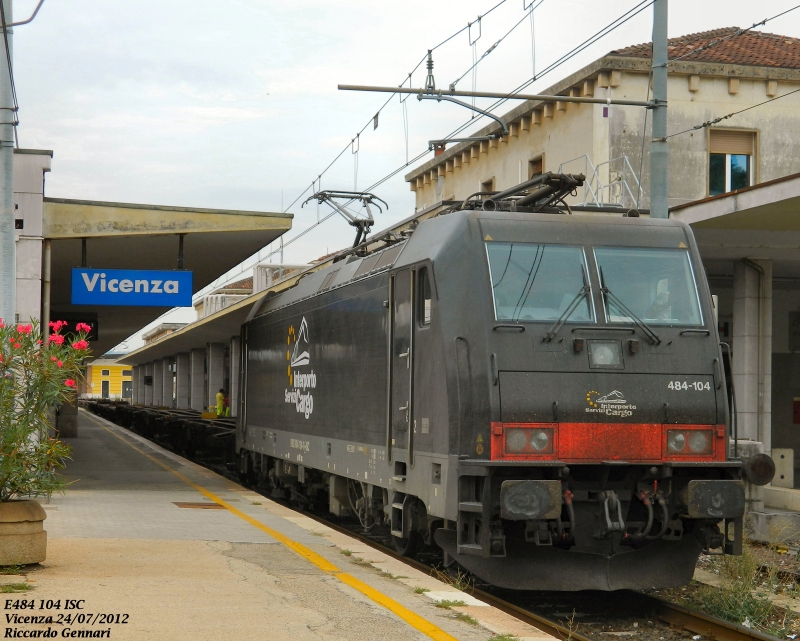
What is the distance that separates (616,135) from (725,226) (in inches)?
415

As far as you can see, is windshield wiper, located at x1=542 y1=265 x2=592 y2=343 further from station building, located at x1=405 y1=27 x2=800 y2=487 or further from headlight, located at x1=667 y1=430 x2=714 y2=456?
station building, located at x1=405 y1=27 x2=800 y2=487

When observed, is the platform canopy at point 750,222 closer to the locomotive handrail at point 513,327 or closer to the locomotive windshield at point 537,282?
Answer: the locomotive windshield at point 537,282

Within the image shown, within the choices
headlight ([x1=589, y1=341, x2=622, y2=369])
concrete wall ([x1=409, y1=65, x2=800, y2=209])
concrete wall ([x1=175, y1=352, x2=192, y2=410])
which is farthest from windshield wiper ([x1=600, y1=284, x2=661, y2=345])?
concrete wall ([x1=175, y1=352, x2=192, y2=410])

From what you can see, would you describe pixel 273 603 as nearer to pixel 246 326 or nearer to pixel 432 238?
pixel 432 238

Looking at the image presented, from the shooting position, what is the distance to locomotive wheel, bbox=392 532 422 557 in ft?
34.4

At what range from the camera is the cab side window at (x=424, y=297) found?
9297 millimetres

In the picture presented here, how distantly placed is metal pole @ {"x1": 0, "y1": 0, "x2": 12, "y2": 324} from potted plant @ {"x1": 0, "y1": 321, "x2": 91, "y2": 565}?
12.3 feet

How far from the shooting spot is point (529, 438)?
8477mm

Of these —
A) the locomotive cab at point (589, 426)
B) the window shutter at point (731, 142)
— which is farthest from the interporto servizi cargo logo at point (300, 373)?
the window shutter at point (731, 142)

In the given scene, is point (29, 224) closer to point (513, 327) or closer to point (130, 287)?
point (130, 287)

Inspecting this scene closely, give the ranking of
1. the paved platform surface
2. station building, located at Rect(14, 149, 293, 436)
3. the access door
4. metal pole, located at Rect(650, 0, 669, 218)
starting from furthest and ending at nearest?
station building, located at Rect(14, 149, 293, 436), metal pole, located at Rect(650, 0, 669, 218), the access door, the paved platform surface

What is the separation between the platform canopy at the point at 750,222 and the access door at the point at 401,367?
5.84 m

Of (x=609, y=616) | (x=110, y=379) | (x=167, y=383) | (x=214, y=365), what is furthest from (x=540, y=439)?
(x=110, y=379)

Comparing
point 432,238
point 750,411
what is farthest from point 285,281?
point 432,238
